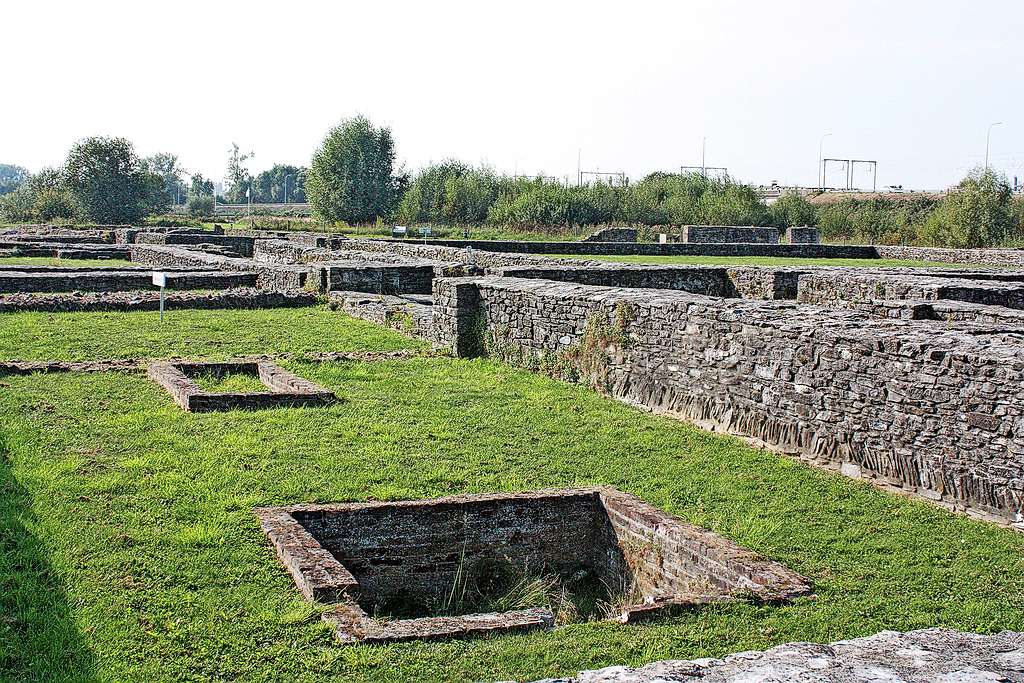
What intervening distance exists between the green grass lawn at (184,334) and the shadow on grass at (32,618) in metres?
5.84

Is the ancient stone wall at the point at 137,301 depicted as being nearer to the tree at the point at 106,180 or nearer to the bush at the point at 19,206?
the tree at the point at 106,180

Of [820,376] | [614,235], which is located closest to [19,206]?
[614,235]

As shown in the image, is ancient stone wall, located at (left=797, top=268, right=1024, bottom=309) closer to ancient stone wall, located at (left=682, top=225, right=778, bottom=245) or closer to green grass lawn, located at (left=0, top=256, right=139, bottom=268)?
green grass lawn, located at (left=0, top=256, right=139, bottom=268)

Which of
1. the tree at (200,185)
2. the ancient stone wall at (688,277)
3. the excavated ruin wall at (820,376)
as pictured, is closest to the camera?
the excavated ruin wall at (820,376)

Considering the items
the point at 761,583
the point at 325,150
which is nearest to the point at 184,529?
the point at 761,583

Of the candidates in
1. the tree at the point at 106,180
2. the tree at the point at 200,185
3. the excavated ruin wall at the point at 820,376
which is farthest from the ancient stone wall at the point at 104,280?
the tree at the point at 200,185

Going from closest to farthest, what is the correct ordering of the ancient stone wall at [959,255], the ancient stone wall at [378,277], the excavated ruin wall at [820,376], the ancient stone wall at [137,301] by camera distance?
1. the excavated ruin wall at [820,376]
2. the ancient stone wall at [137,301]
3. the ancient stone wall at [378,277]
4. the ancient stone wall at [959,255]

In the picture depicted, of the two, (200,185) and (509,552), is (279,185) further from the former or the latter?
(509,552)

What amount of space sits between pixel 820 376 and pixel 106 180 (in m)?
60.0

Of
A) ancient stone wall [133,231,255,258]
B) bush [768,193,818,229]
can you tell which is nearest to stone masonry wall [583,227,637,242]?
ancient stone wall [133,231,255,258]

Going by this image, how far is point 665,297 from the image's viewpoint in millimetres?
9312

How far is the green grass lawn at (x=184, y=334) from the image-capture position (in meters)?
11.2

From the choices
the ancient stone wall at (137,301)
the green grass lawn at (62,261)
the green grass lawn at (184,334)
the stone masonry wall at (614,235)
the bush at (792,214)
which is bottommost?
the green grass lawn at (184,334)

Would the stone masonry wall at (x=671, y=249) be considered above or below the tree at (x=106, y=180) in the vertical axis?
below
